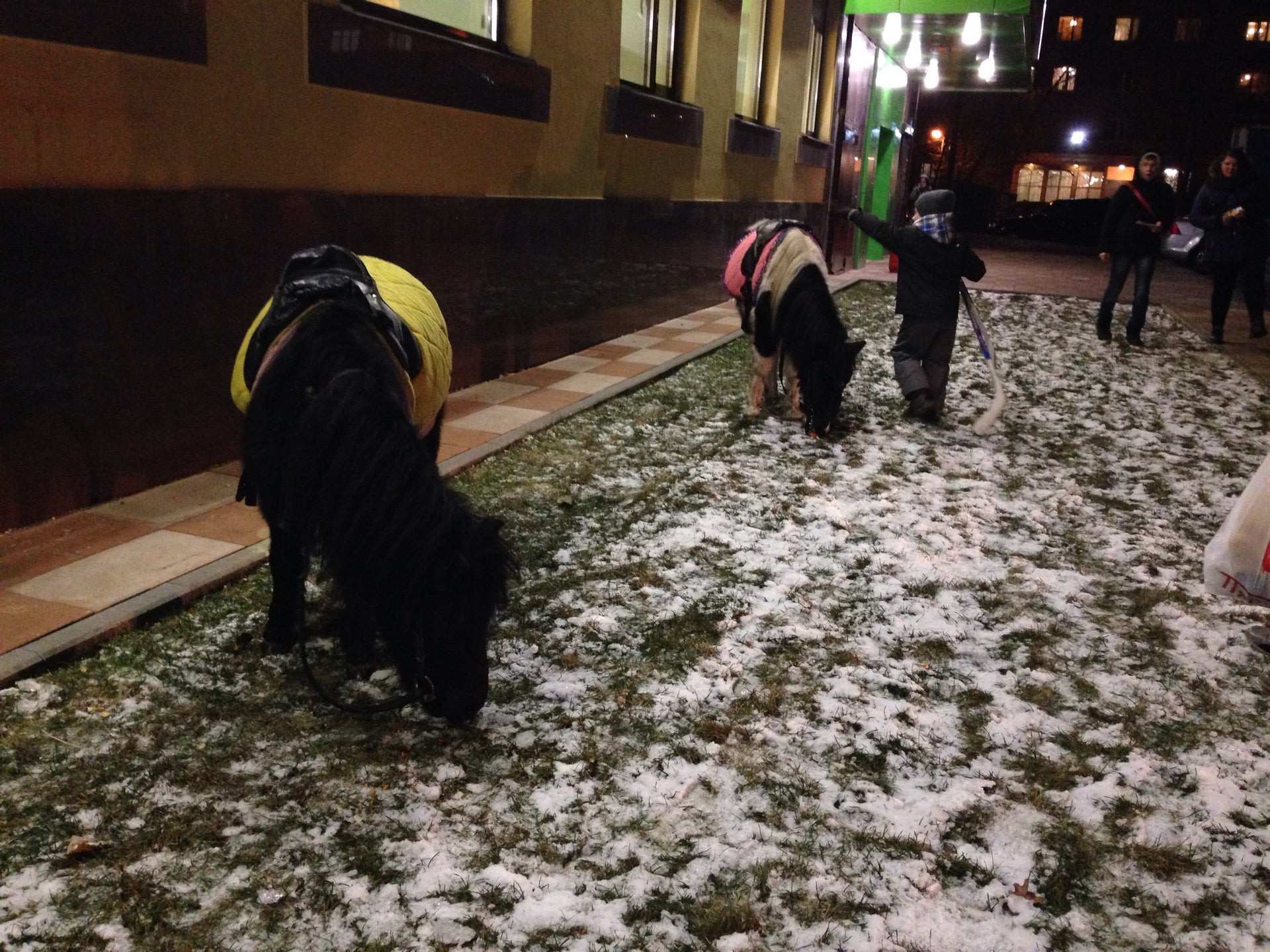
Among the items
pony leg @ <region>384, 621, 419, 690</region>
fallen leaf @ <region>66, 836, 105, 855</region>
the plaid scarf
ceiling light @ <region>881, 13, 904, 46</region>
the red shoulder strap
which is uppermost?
ceiling light @ <region>881, 13, 904, 46</region>

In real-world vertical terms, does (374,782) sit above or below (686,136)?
below

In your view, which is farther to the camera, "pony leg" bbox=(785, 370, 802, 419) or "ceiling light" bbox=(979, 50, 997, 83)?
"ceiling light" bbox=(979, 50, 997, 83)

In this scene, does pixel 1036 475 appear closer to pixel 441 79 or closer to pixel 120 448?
pixel 441 79

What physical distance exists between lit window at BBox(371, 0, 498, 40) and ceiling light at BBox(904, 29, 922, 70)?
34.7 ft

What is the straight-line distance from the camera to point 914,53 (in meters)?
17.2

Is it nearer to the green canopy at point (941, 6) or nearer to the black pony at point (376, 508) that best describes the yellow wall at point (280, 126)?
the black pony at point (376, 508)

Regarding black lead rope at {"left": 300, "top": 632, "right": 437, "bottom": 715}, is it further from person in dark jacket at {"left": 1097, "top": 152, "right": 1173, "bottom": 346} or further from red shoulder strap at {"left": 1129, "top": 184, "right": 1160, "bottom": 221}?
red shoulder strap at {"left": 1129, "top": 184, "right": 1160, "bottom": 221}

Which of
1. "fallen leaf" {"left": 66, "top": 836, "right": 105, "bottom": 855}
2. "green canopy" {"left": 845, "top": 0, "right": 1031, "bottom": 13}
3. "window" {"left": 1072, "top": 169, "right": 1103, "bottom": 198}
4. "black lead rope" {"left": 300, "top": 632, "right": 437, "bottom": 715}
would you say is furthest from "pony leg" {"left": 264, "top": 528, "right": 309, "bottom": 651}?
"window" {"left": 1072, "top": 169, "right": 1103, "bottom": 198}

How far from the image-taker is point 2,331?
373 centimetres

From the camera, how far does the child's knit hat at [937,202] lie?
6.62 metres

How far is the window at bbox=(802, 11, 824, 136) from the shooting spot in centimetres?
1509

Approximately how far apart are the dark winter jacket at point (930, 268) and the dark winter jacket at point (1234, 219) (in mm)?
5244

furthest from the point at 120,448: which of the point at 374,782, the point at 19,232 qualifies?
the point at 374,782

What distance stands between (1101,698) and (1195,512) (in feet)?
8.12
